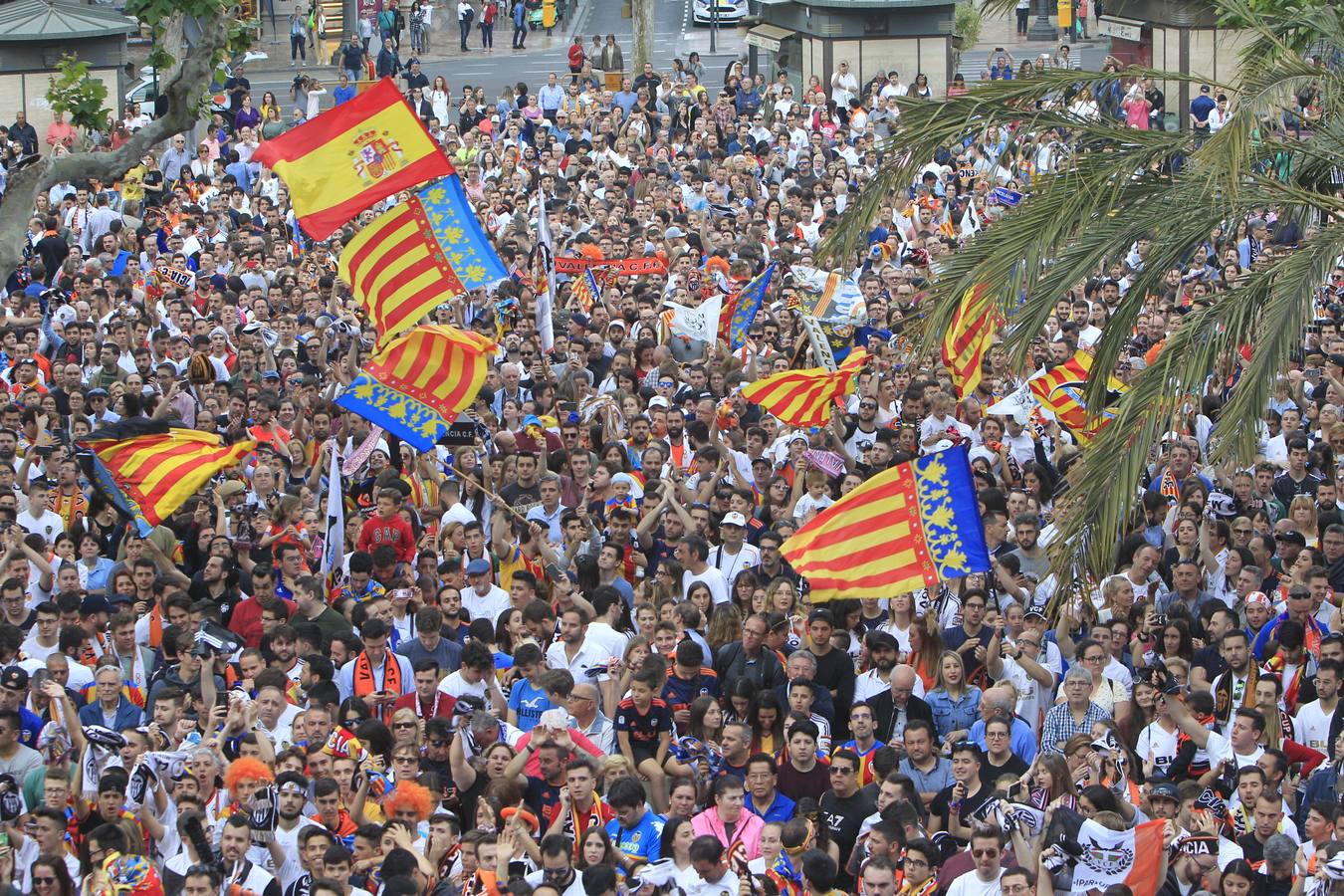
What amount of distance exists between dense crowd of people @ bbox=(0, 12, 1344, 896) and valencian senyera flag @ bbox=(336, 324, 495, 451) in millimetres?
519

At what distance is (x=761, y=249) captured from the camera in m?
23.1

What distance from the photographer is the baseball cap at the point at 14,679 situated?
11.9 m

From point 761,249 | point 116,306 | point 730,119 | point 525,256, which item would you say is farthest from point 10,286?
point 730,119

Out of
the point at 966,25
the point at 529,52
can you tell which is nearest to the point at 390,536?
the point at 966,25

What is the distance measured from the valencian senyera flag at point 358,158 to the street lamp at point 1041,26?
34.0 m

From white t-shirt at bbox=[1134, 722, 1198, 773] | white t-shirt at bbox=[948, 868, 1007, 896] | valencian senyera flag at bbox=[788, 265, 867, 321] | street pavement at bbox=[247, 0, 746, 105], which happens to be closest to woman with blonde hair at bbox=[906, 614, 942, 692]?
white t-shirt at bbox=[1134, 722, 1198, 773]

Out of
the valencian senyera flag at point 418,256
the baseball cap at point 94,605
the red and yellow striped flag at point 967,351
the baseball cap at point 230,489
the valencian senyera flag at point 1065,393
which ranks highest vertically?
the valencian senyera flag at point 418,256

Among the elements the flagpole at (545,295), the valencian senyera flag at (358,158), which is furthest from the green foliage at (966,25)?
the valencian senyera flag at (358,158)

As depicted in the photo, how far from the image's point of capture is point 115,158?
1352cm

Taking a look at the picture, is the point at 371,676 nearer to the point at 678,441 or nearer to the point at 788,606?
the point at 788,606

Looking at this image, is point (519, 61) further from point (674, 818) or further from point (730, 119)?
point (674, 818)

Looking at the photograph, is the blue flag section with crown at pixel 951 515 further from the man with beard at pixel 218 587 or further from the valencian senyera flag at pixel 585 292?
the valencian senyera flag at pixel 585 292

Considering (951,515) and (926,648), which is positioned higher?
(951,515)

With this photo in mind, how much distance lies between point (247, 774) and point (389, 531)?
3958 mm
